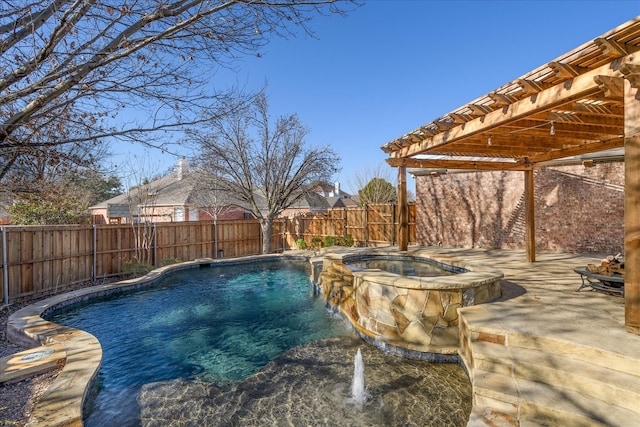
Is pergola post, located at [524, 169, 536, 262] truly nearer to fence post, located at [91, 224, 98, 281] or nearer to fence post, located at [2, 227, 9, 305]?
fence post, located at [2, 227, 9, 305]

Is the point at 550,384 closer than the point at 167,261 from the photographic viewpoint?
Yes

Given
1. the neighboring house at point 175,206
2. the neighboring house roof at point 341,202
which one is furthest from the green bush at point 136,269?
the neighboring house roof at point 341,202

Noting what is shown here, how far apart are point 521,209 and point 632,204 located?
816 cm

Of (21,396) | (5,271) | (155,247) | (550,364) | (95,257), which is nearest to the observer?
(550,364)

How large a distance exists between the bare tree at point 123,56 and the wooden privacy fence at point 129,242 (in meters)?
4.86

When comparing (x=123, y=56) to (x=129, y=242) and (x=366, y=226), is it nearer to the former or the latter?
(x=129, y=242)

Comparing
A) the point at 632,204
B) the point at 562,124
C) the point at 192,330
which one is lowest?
the point at 192,330

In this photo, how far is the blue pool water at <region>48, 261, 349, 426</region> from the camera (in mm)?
4027

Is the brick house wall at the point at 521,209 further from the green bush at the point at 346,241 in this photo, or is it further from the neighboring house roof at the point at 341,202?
the neighboring house roof at the point at 341,202

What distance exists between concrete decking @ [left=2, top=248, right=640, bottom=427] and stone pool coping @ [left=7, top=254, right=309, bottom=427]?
3 centimetres

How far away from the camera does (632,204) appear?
3.13 meters

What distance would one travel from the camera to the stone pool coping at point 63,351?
9.09 feet

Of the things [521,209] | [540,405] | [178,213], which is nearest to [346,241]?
[521,209]

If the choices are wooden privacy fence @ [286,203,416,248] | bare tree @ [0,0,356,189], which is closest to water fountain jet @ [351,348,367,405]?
bare tree @ [0,0,356,189]
